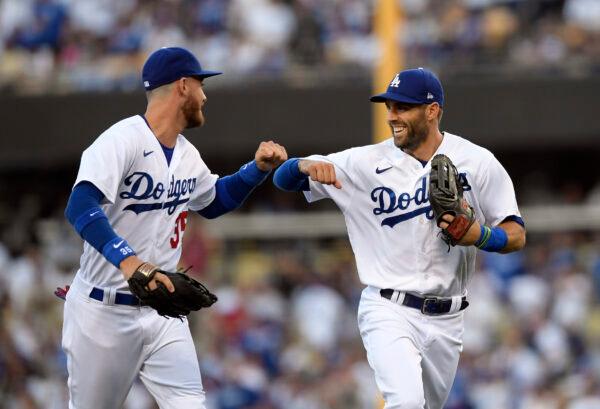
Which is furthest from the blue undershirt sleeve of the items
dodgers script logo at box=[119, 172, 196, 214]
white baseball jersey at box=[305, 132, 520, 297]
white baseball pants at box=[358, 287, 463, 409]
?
white baseball pants at box=[358, 287, 463, 409]

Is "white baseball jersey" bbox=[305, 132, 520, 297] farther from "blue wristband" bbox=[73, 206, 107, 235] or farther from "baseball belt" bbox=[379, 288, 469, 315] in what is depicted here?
"blue wristband" bbox=[73, 206, 107, 235]

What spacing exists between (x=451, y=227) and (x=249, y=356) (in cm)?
603

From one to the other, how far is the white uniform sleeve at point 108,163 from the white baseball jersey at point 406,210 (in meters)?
0.92

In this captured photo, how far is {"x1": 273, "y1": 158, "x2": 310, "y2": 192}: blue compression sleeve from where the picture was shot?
6209mm

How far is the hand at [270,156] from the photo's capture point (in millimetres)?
6207

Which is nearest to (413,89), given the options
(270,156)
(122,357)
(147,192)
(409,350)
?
(270,156)

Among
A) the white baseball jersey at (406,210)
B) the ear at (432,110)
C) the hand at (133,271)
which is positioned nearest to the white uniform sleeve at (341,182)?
the white baseball jersey at (406,210)

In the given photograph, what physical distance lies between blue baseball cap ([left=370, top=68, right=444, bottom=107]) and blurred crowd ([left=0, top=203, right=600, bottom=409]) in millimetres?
4717

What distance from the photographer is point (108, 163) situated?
5.63 meters

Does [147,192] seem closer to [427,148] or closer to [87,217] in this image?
[87,217]

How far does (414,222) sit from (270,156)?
0.73 m

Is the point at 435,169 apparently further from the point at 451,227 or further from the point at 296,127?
the point at 296,127

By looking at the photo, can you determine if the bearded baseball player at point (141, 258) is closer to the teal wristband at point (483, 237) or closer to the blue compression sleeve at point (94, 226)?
the blue compression sleeve at point (94, 226)

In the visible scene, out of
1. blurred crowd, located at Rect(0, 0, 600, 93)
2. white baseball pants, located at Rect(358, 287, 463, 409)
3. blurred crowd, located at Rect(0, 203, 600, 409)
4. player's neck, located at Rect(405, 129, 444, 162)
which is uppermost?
blurred crowd, located at Rect(0, 0, 600, 93)
